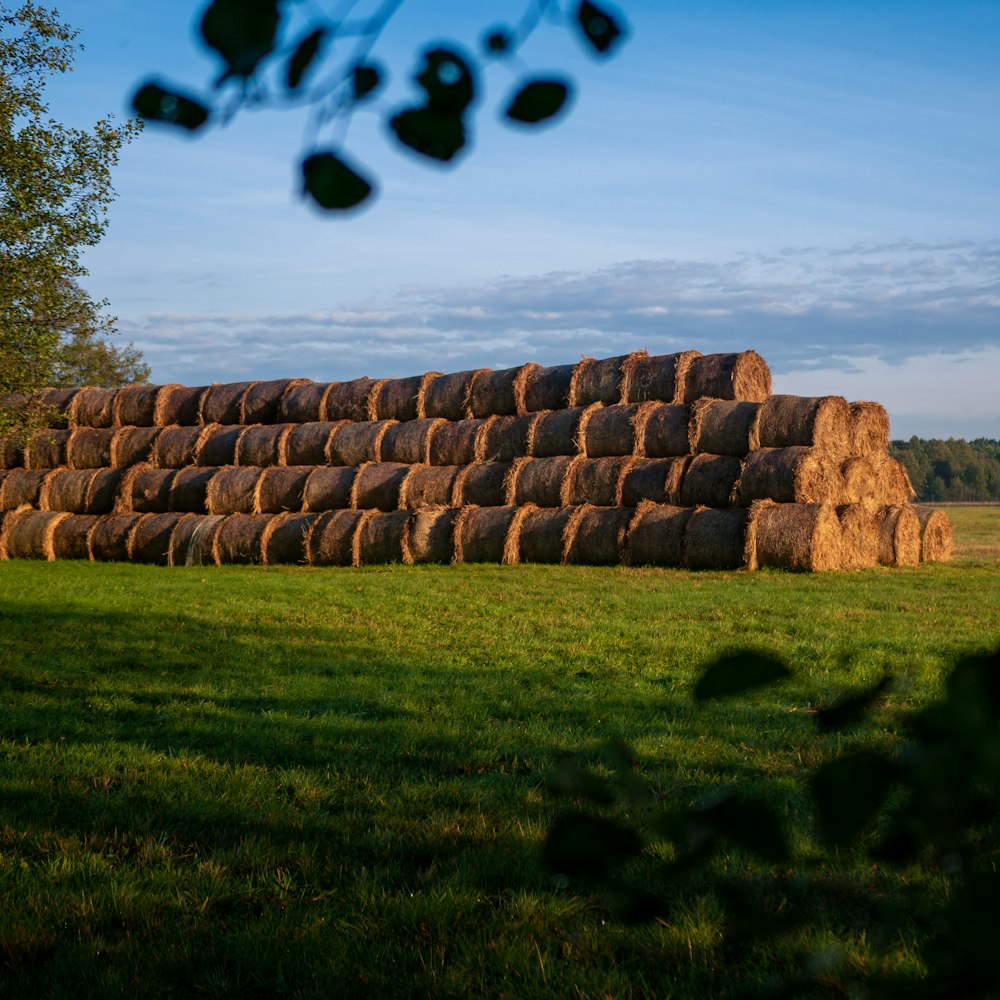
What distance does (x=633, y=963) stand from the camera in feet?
13.4

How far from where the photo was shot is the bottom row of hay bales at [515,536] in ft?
66.4

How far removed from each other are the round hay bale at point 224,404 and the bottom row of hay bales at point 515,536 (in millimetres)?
3464

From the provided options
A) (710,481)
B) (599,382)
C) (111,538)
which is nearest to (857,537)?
(710,481)

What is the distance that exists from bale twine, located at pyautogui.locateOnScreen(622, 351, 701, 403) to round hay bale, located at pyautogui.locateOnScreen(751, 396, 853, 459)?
7.02ft

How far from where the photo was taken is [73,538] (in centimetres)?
2644

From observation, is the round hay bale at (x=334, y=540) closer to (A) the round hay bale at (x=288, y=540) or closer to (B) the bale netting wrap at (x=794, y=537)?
(A) the round hay bale at (x=288, y=540)

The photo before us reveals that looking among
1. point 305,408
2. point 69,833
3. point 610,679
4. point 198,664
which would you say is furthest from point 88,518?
point 69,833

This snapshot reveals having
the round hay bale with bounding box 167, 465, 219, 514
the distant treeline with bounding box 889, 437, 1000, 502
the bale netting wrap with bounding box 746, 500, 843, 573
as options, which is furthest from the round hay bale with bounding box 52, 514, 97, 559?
the distant treeline with bounding box 889, 437, 1000, 502

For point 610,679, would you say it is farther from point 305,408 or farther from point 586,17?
point 305,408

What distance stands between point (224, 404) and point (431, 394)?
19.6ft

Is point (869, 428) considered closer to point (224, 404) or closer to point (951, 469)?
point (224, 404)

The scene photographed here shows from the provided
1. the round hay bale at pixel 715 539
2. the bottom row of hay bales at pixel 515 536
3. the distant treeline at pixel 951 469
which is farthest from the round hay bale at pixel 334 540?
the distant treeline at pixel 951 469

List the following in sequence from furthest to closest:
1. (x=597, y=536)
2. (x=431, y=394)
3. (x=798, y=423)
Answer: (x=431, y=394), (x=597, y=536), (x=798, y=423)

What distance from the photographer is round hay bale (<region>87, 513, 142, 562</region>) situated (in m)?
25.9
